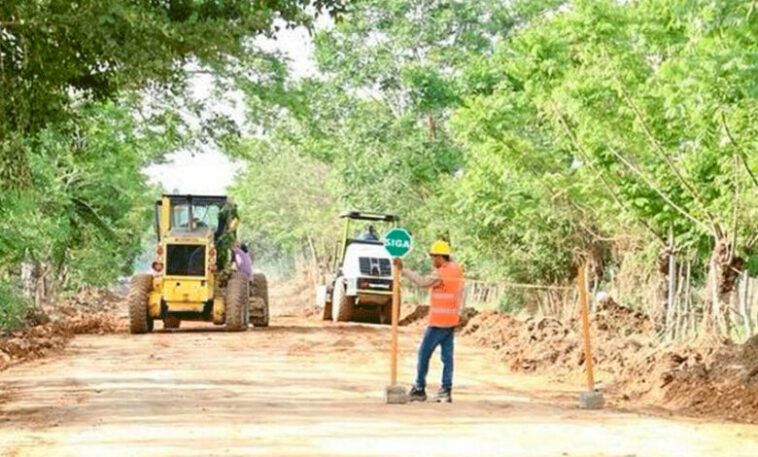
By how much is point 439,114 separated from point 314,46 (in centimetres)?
506

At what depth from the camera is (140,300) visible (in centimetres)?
2755

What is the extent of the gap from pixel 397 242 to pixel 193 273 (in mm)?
12728

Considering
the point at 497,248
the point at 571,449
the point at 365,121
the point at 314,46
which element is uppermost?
the point at 314,46

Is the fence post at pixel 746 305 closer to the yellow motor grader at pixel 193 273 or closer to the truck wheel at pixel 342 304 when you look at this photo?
the yellow motor grader at pixel 193 273

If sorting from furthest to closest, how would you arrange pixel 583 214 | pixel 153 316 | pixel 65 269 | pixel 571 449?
1. pixel 65 269
2. pixel 583 214
3. pixel 153 316
4. pixel 571 449

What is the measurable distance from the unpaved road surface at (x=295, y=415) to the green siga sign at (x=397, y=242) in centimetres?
191

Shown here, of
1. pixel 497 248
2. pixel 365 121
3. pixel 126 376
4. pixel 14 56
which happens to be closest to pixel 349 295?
pixel 497 248

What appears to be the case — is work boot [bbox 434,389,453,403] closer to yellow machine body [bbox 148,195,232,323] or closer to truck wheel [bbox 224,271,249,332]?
truck wheel [bbox 224,271,249,332]

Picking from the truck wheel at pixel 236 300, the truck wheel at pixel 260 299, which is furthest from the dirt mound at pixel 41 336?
the truck wheel at pixel 236 300

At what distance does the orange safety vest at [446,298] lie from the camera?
15.5m

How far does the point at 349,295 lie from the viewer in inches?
1283

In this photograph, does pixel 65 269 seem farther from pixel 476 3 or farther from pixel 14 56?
pixel 14 56

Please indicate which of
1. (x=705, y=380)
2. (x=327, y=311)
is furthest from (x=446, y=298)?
(x=327, y=311)

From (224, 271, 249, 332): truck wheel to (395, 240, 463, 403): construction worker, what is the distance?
1217 cm
